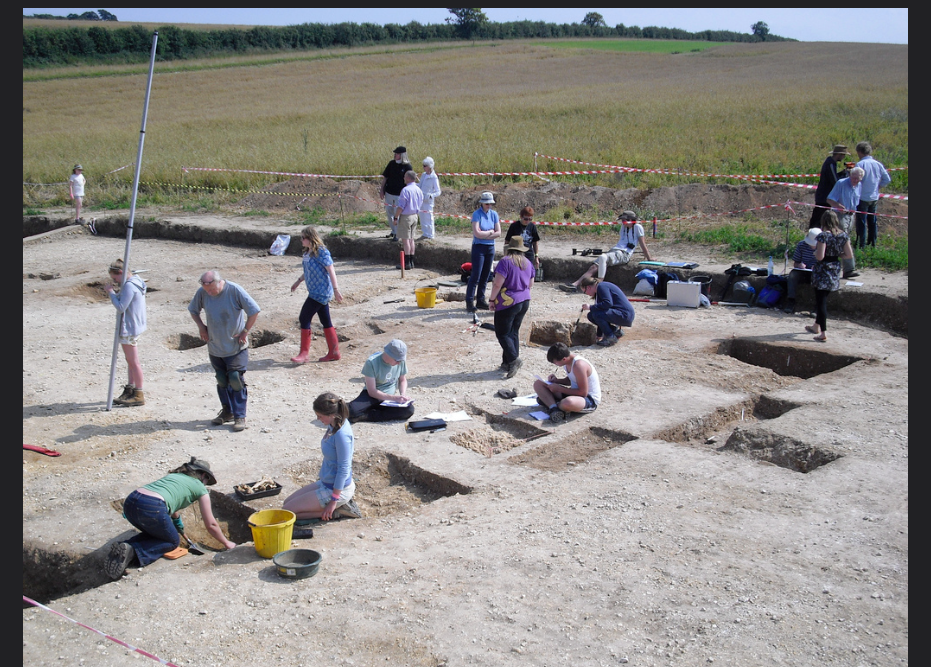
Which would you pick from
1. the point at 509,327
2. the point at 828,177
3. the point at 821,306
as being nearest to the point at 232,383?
the point at 509,327

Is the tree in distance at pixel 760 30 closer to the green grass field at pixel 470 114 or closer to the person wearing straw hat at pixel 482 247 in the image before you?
the green grass field at pixel 470 114

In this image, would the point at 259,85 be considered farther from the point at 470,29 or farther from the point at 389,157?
the point at 470,29

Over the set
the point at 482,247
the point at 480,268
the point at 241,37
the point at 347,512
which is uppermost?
the point at 241,37

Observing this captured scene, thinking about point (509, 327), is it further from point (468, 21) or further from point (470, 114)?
point (468, 21)

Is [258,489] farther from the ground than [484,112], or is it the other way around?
[484,112]

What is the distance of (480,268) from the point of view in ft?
41.6

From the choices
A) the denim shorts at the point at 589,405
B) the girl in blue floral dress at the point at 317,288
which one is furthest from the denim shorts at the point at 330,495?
Answer: the girl in blue floral dress at the point at 317,288

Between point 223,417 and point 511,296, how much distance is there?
140 inches

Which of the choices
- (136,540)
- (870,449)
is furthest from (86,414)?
(870,449)

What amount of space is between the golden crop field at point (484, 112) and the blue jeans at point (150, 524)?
17.6 meters

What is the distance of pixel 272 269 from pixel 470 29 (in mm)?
76108

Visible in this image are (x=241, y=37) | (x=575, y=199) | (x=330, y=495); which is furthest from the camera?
(x=241, y=37)

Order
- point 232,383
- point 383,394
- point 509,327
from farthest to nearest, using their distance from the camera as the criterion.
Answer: point 509,327 → point 232,383 → point 383,394

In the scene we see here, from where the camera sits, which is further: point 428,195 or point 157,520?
point 428,195
